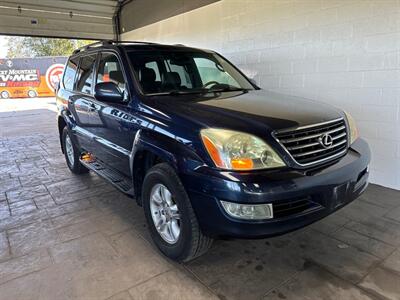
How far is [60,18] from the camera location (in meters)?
8.66

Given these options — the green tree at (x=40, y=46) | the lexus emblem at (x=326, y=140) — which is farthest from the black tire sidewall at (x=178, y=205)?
the green tree at (x=40, y=46)

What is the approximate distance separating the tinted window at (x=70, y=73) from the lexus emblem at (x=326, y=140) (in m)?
3.25

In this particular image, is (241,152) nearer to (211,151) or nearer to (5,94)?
(211,151)

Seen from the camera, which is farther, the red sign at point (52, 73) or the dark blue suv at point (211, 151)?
the red sign at point (52, 73)

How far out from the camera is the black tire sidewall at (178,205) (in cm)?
211

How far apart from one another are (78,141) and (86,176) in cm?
63

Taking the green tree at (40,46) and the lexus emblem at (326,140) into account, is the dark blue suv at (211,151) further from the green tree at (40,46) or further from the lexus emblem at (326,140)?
the green tree at (40,46)

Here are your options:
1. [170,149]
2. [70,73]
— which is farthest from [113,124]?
[70,73]

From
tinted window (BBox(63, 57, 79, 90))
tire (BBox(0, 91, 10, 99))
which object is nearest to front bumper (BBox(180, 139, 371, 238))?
tinted window (BBox(63, 57, 79, 90))

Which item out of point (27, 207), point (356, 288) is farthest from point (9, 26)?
point (356, 288)

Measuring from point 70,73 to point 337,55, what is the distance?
3.48m

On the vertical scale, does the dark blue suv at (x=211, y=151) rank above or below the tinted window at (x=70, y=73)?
below

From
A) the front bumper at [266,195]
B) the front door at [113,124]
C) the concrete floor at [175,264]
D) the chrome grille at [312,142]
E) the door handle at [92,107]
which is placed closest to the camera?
the front bumper at [266,195]

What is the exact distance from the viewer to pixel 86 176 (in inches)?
180
